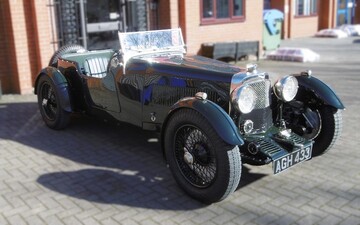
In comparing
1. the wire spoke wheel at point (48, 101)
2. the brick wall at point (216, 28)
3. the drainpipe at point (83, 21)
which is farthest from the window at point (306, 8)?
the wire spoke wheel at point (48, 101)

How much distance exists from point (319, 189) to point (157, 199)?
1480mm

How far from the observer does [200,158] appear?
3.70 meters

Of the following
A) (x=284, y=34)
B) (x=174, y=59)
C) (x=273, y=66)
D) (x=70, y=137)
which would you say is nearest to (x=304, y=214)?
(x=174, y=59)

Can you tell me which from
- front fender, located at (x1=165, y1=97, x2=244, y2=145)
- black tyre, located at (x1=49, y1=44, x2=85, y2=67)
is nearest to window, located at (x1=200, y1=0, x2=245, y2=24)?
black tyre, located at (x1=49, y1=44, x2=85, y2=67)

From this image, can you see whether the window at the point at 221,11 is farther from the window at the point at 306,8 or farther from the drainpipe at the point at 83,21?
the window at the point at 306,8

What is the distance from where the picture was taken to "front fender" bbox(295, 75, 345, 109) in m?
4.32

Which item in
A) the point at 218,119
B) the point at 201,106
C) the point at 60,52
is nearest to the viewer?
the point at 218,119

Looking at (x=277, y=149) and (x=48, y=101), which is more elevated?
(x=48, y=101)

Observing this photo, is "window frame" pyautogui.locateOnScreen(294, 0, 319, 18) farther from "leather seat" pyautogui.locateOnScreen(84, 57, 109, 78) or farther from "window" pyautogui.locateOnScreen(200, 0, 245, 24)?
"leather seat" pyautogui.locateOnScreen(84, 57, 109, 78)

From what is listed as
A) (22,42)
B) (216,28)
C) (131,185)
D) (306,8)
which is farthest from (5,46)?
(306,8)

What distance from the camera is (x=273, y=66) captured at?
37.2ft

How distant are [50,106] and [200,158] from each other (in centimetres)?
299

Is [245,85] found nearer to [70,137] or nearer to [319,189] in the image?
[319,189]

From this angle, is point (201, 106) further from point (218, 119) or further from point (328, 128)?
point (328, 128)
